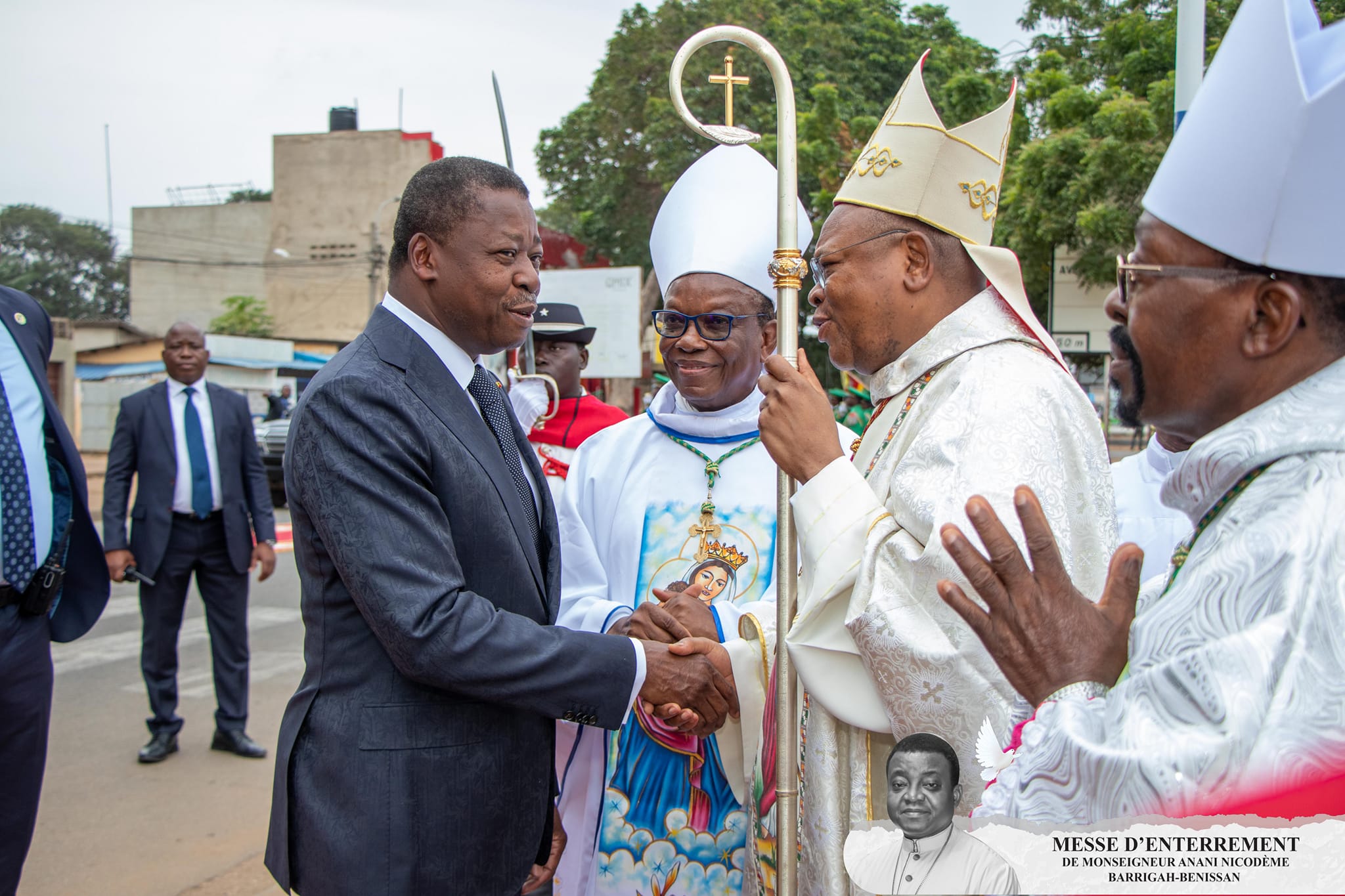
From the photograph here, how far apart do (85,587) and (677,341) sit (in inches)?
77.6

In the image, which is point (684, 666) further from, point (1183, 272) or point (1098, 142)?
point (1098, 142)

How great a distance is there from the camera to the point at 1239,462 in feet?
3.74

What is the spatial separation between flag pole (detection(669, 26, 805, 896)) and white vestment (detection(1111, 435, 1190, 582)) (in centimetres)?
145

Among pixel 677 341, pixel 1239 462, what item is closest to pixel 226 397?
pixel 677 341

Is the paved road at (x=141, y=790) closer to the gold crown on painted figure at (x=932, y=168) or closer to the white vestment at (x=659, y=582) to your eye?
the white vestment at (x=659, y=582)

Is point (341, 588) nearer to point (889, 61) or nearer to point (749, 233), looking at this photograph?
point (749, 233)

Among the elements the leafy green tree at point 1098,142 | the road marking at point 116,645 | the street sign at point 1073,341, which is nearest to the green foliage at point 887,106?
the leafy green tree at point 1098,142

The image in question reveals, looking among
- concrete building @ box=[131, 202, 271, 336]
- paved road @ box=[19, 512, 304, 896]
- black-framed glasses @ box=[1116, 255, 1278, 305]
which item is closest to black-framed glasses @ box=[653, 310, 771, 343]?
black-framed glasses @ box=[1116, 255, 1278, 305]

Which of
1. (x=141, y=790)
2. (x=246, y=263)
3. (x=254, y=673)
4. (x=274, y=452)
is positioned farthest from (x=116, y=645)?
(x=246, y=263)

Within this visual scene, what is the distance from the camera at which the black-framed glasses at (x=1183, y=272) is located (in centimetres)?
119

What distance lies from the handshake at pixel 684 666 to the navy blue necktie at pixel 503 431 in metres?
0.41

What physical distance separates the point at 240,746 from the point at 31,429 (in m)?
2.80

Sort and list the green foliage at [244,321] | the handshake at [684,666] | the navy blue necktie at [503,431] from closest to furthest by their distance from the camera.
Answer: the navy blue necktie at [503,431], the handshake at [684,666], the green foliage at [244,321]

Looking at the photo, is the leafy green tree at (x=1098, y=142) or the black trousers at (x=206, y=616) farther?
the leafy green tree at (x=1098, y=142)
